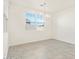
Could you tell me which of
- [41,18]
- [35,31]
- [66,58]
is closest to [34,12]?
[41,18]

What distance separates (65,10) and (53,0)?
2712 millimetres

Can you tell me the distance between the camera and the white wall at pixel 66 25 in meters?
6.45

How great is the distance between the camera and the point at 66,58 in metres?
3.53

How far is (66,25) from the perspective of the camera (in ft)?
23.6

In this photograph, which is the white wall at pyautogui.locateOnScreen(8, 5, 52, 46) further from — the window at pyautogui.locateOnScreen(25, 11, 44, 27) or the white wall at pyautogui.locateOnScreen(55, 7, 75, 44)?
the white wall at pyautogui.locateOnScreen(55, 7, 75, 44)

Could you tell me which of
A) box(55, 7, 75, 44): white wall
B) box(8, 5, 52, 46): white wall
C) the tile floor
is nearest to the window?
box(8, 5, 52, 46): white wall

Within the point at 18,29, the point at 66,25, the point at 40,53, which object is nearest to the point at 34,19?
the point at 18,29

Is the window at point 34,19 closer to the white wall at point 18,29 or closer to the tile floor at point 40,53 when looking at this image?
the white wall at point 18,29

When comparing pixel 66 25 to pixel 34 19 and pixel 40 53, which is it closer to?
pixel 34 19

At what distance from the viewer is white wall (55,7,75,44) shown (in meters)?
6.45

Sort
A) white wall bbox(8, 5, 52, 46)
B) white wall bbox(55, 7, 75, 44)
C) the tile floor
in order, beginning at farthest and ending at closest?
white wall bbox(55, 7, 75, 44) → white wall bbox(8, 5, 52, 46) → the tile floor

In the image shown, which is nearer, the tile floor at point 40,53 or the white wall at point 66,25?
the tile floor at point 40,53

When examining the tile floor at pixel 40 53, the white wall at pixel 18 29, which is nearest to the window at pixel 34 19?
the white wall at pixel 18 29

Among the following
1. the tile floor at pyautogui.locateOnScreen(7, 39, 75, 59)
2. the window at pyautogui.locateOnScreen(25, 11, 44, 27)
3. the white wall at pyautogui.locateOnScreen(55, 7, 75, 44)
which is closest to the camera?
the tile floor at pyautogui.locateOnScreen(7, 39, 75, 59)
